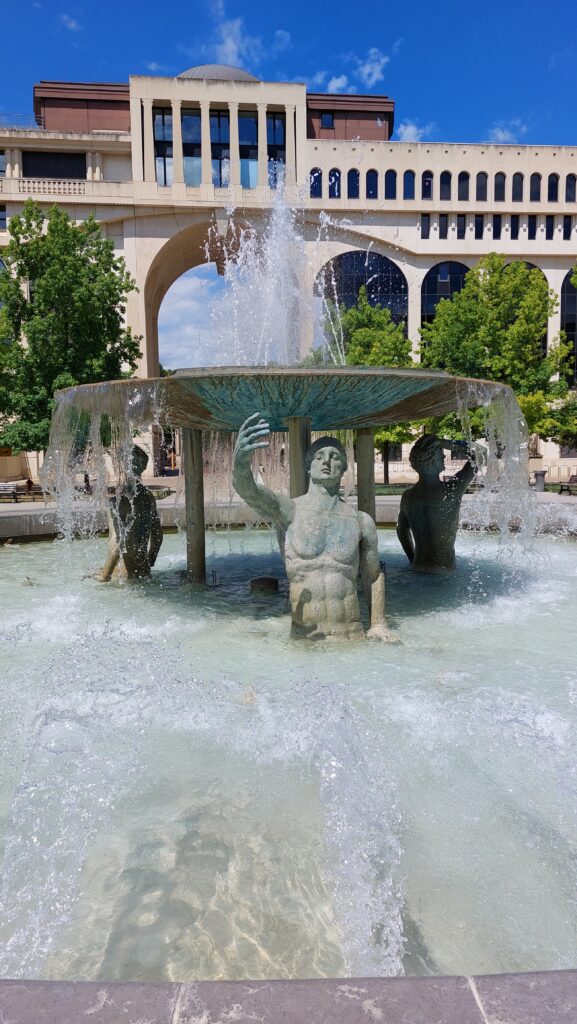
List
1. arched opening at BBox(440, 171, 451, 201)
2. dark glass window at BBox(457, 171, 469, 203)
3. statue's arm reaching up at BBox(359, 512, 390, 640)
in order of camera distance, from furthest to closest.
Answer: dark glass window at BBox(457, 171, 469, 203) < arched opening at BBox(440, 171, 451, 201) < statue's arm reaching up at BBox(359, 512, 390, 640)

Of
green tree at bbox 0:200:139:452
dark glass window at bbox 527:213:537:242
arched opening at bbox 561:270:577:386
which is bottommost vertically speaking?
green tree at bbox 0:200:139:452

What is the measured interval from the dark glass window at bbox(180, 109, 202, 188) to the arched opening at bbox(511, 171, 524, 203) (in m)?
17.6

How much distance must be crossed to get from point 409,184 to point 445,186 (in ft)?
7.10

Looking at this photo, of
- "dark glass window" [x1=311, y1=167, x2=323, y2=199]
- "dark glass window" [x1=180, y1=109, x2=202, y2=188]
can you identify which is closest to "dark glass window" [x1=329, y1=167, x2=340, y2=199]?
"dark glass window" [x1=311, y1=167, x2=323, y2=199]

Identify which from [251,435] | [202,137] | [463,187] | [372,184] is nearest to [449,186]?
[463,187]

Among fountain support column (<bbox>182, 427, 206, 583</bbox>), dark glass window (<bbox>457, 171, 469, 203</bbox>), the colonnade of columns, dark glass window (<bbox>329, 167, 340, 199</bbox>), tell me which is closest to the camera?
fountain support column (<bbox>182, 427, 206, 583</bbox>)

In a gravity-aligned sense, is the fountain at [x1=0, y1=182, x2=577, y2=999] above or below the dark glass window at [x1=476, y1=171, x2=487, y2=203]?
below

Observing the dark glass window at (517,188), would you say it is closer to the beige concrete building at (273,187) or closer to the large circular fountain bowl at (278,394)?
the beige concrete building at (273,187)

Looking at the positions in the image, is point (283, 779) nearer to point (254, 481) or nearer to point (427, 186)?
point (254, 481)

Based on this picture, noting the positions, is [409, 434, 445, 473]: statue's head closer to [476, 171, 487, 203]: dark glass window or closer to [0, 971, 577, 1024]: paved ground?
[0, 971, 577, 1024]: paved ground

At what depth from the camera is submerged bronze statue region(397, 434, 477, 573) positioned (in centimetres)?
803

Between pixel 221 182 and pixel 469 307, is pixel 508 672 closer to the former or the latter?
pixel 469 307

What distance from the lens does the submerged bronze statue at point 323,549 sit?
5.45 metres

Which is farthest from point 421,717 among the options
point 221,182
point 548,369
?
point 221,182
